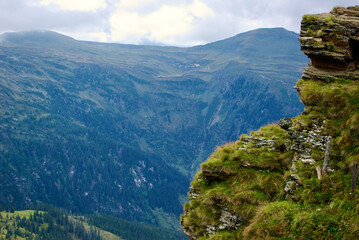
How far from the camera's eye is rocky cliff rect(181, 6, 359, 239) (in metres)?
19.4

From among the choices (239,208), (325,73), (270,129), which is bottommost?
(239,208)

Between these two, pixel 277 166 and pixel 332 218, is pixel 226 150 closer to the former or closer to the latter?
pixel 277 166

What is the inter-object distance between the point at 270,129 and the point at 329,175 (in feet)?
21.7

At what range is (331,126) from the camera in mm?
22906

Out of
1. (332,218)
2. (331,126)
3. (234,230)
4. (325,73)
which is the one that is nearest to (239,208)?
(234,230)

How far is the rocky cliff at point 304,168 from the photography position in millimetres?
19391

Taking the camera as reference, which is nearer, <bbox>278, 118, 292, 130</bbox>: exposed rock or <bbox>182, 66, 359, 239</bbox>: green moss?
<bbox>182, 66, 359, 239</bbox>: green moss

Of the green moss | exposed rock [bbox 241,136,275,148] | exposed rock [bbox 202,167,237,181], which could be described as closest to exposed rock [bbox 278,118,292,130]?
the green moss

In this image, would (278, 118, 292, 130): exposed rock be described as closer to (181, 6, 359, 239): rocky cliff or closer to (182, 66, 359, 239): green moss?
(181, 6, 359, 239): rocky cliff

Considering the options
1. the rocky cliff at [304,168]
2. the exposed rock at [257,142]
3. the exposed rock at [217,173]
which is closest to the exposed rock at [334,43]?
the rocky cliff at [304,168]

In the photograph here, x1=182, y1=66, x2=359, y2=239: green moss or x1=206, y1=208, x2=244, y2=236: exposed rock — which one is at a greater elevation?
x1=182, y1=66, x2=359, y2=239: green moss

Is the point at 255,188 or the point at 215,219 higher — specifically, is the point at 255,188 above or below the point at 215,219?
above

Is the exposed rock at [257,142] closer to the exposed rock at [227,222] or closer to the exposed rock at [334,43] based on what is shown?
the exposed rock at [227,222]

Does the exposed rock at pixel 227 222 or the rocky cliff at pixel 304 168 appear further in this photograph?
the exposed rock at pixel 227 222
